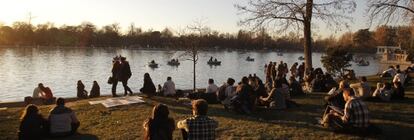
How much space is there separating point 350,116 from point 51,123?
6973 millimetres

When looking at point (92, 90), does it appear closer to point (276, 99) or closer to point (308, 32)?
point (276, 99)

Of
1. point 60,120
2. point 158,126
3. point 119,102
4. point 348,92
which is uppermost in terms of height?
point 348,92

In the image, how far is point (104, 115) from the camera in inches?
563

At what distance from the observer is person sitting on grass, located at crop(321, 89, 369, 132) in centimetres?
1012

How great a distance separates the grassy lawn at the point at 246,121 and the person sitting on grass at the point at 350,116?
0.21 meters

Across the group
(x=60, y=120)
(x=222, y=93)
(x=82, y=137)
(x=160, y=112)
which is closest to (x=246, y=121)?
(x=222, y=93)

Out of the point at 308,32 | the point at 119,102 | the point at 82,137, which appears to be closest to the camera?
the point at 82,137

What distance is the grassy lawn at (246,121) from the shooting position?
36.7ft

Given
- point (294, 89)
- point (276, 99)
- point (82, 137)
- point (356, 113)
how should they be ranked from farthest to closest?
point (294, 89) → point (276, 99) → point (82, 137) → point (356, 113)

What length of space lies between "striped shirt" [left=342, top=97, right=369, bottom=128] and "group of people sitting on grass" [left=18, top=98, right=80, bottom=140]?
6501mm

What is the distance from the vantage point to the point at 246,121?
41.6ft

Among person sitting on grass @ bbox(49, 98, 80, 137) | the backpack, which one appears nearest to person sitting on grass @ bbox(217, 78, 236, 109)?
the backpack

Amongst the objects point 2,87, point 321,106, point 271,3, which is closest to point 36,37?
point 2,87

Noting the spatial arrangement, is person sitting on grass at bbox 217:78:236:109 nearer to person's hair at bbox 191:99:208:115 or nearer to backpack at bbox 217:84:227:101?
backpack at bbox 217:84:227:101
